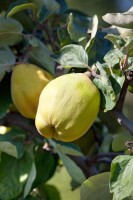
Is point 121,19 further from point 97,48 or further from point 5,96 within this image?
point 5,96

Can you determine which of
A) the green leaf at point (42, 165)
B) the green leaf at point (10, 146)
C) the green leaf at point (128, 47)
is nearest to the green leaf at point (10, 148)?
the green leaf at point (10, 146)

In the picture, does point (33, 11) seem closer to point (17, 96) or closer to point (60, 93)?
point (17, 96)

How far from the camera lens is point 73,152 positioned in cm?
132

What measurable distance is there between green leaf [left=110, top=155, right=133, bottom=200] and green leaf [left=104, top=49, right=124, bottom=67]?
162mm

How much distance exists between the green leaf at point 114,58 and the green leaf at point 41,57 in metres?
0.23

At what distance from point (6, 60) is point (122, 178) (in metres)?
0.39

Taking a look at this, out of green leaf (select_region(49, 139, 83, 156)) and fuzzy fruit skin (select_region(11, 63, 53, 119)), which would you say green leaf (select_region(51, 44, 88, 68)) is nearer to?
fuzzy fruit skin (select_region(11, 63, 53, 119))

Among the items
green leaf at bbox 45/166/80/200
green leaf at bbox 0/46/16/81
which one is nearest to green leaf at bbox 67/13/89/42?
green leaf at bbox 0/46/16/81

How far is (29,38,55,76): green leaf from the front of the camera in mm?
1290

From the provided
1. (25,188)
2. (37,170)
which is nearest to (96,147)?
(37,170)

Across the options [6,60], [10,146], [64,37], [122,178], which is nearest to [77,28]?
[64,37]

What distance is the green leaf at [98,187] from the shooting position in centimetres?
108

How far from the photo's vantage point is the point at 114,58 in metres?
1.07

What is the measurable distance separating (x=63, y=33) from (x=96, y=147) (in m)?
0.46
